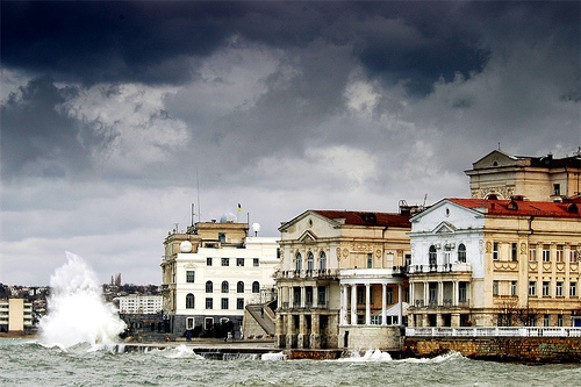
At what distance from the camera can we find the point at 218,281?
15900 centimetres

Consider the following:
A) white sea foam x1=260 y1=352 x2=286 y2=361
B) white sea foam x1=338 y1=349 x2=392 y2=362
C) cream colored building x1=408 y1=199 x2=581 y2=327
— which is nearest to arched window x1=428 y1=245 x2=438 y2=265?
cream colored building x1=408 y1=199 x2=581 y2=327

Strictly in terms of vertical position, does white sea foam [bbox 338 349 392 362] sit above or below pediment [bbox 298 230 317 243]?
below

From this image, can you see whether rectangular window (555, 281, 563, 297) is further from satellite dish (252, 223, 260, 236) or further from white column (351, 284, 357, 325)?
satellite dish (252, 223, 260, 236)

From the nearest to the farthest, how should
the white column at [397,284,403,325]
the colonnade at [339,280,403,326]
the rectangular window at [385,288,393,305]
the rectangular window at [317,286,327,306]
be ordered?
the white column at [397,284,403,325], the colonnade at [339,280,403,326], the rectangular window at [385,288,393,305], the rectangular window at [317,286,327,306]

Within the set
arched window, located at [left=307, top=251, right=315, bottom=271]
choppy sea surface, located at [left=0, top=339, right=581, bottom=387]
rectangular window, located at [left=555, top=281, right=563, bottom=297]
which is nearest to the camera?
choppy sea surface, located at [left=0, top=339, right=581, bottom=387]

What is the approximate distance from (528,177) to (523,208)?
17.6 m

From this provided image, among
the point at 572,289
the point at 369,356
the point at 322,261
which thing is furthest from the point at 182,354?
the point at 572,289

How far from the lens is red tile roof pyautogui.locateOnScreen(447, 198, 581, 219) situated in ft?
355

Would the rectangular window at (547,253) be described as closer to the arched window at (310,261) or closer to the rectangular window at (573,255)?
the rectangular window at (573,255)

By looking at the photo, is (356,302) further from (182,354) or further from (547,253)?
(547,253)

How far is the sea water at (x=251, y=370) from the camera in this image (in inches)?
3524

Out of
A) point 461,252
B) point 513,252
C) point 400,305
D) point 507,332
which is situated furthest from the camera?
point 400,305

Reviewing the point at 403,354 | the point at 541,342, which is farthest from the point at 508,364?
the point at 403,354

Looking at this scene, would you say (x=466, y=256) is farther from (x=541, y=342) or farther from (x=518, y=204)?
(x=541, y=342)
